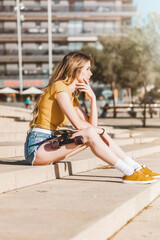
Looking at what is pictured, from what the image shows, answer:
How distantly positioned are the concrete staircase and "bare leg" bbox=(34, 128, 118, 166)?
0.13m

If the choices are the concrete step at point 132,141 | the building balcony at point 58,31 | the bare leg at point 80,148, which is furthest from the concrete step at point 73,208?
the building balcony at point 58,31

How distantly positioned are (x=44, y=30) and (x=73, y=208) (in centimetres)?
5775

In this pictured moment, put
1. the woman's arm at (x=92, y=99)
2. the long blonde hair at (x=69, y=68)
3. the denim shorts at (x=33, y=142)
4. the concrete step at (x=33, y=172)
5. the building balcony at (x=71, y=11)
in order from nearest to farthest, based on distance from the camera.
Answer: the concrete step at (x=33, y=172)
the denim shorts at (x=33, y=142)
the long blonde hair at (x=69, y=68)
the woman's arm at (x=92, y=99)
the building balcony at (x=71, y=11)

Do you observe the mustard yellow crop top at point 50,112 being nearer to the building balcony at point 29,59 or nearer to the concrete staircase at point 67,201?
the concrete staircase at point 67,201

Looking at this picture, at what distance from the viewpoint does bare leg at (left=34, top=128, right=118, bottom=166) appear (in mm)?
4605

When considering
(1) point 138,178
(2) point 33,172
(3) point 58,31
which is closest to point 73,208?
(2) point 33,172

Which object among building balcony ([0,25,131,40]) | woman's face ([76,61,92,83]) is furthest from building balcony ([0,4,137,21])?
woman's face ([76,61,92,83])

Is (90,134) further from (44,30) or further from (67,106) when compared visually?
(44,30)

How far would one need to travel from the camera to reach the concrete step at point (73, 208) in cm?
283

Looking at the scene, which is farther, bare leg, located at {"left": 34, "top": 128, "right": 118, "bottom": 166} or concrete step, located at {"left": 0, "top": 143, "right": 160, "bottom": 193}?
bare leg, located at {"left": 34, "top": 128, "right": 118, "bottom": 166}

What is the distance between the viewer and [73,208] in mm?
3475

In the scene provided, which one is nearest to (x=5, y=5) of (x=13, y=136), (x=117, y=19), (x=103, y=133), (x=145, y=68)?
(x=117, y=19)

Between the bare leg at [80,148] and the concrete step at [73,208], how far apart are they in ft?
0.85

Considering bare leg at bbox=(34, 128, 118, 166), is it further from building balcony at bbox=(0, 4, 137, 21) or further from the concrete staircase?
building balcony at bbox=(0, 4, 137, 21)
